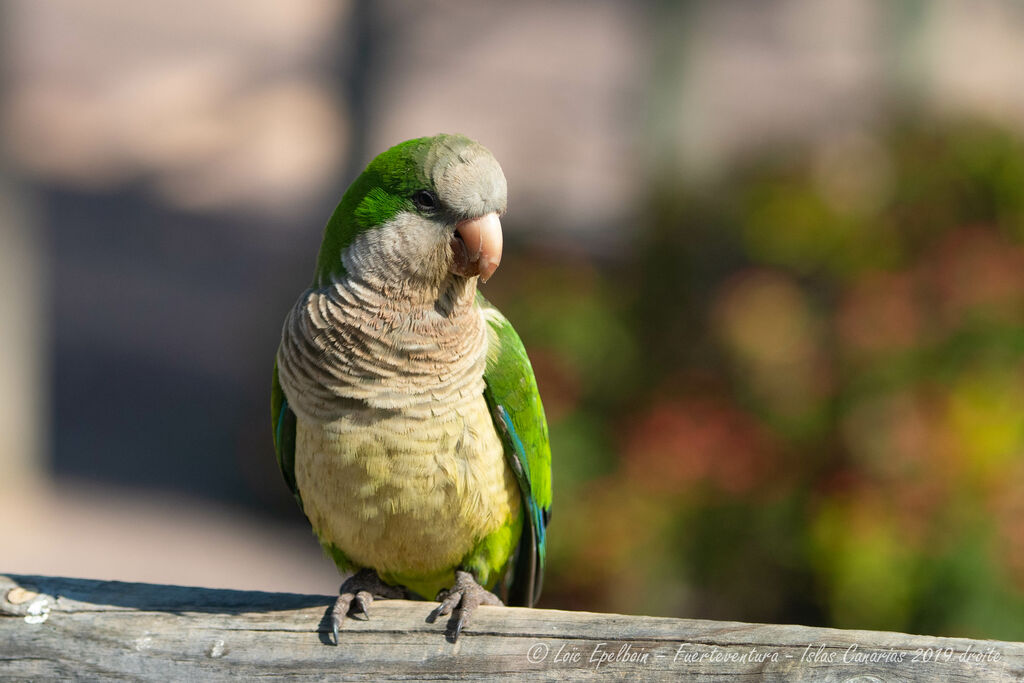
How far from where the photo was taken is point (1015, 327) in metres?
4.04

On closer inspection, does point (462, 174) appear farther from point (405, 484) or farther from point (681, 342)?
point (681, 342)

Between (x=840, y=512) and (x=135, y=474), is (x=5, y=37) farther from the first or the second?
(x=840, y=512)

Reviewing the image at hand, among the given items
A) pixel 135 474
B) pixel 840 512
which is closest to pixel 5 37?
pixel 135 474

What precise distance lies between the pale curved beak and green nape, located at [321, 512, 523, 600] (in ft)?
2.32

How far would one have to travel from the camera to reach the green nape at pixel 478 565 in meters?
2.60

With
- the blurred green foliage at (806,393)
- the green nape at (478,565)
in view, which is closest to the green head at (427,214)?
the green nape at (478,565)

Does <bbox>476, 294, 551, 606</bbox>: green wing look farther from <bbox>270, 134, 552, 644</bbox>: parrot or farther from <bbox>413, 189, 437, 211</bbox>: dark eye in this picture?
<bbox>413, 189, 437, 211</bbox>: dark eye

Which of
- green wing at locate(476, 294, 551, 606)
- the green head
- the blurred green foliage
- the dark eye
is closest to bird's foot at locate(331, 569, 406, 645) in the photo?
green wing at locate(476, 294, 551, 606)

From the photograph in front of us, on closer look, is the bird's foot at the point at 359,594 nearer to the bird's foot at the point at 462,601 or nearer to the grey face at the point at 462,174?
the bird's foot at the point at 462,601

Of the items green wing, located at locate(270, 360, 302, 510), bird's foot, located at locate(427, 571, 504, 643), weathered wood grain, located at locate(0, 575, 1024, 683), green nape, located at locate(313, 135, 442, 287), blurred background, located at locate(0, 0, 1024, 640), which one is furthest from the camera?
blurred background, located at locate(0, 0, 1024, 640)

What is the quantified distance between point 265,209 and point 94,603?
9.94m

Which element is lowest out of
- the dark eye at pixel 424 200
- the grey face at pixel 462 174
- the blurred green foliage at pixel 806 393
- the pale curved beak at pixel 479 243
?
the blurred green foliage at pixel 806 393

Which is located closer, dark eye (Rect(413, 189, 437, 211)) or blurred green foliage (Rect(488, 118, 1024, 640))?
dark eye (Rect(413, 189, 437, 211))

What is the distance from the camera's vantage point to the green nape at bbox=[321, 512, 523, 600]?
260 cm
